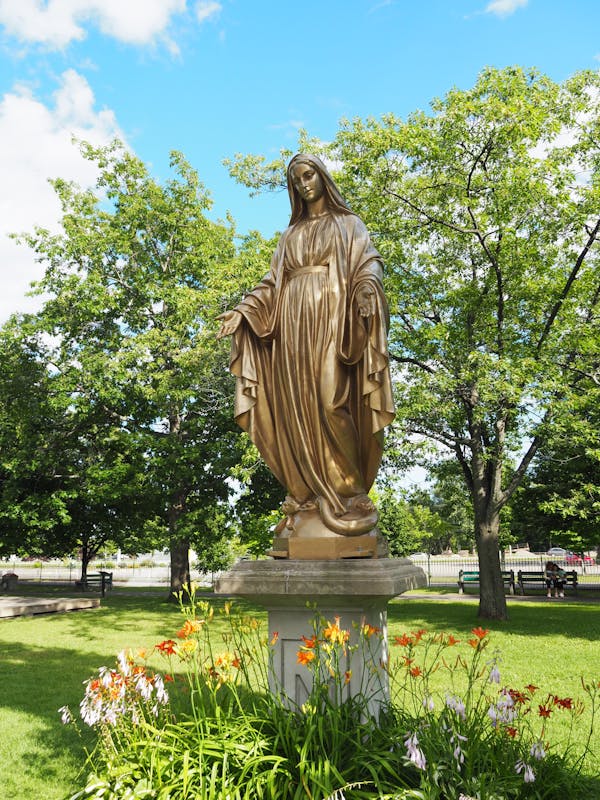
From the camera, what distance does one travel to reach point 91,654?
1073 cm

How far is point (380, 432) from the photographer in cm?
441

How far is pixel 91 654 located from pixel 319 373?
332 inches

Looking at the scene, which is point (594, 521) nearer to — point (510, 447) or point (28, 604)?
point (510, 447)

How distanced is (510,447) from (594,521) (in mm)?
7411

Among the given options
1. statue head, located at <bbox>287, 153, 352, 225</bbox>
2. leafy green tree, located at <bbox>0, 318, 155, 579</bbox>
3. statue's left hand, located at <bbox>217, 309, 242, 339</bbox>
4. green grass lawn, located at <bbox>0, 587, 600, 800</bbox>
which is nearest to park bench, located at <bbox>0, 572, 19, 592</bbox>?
leafy green tree, located at <bbox>0, 318, 155, 579</bbox>

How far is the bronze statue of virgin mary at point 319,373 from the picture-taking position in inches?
171

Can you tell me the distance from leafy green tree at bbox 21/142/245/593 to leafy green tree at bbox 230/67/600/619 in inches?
226

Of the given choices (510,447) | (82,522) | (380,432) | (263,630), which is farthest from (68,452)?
→ (380,432)

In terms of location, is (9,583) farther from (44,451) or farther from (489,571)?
(489,571)

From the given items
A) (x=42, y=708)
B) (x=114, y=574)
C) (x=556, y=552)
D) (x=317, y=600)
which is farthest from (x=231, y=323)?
(x=556, y=552)

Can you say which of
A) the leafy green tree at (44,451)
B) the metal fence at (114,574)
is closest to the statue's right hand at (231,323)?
the leafy green tree at (44,451)

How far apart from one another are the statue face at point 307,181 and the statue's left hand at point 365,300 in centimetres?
93

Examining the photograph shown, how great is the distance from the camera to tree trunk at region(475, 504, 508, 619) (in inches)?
586

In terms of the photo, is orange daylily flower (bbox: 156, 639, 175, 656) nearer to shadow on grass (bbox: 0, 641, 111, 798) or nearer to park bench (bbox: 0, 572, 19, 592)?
shadow on grass (bbox: 0, 641, 111, 798)
